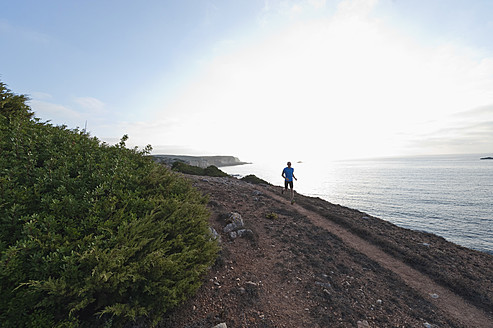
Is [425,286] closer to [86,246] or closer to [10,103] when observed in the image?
[86,246]

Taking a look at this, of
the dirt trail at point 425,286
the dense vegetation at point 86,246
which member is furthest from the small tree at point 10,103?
the dirt trail at point 425,286

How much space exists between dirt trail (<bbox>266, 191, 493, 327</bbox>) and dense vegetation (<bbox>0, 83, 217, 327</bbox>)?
7.88 meters

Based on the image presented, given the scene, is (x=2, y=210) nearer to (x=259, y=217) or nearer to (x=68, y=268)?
(x=68, y=268)

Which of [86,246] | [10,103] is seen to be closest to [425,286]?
[86,246]

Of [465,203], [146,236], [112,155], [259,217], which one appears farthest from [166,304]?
[465,203]

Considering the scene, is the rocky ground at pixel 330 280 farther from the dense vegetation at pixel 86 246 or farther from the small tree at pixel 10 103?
the small tree at pixel 10 103

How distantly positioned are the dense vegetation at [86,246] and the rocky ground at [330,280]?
110 centimetres

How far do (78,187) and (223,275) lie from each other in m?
4.31

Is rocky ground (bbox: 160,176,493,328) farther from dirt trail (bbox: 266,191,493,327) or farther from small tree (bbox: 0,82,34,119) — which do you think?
small tree (bbox: 0,82,34,119)

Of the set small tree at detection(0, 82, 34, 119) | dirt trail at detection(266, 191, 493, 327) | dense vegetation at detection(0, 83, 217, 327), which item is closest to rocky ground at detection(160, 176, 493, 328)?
dirt trail at detection(266, 191, 493, 327)

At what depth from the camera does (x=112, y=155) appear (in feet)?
23.2

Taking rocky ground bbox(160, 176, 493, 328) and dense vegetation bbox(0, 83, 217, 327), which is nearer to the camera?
dense vegetation bbox(0, 83, 217, 327)

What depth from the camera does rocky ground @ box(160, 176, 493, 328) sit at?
4.93 meters

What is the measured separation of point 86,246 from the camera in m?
3.49
